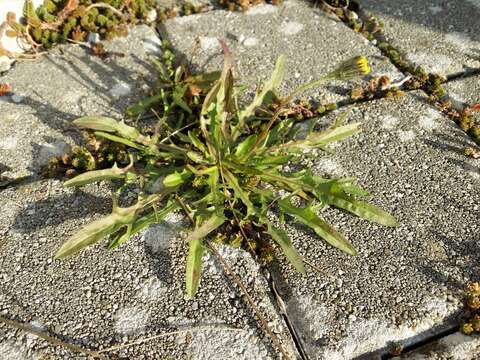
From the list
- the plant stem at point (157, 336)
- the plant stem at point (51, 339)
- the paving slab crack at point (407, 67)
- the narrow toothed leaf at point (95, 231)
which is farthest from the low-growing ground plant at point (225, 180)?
the paving slab crack at point (407, 67)

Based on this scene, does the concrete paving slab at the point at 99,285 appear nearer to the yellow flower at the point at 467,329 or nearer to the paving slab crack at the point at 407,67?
the yellow flower at the point at 467,329

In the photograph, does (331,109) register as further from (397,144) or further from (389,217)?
(389,217)

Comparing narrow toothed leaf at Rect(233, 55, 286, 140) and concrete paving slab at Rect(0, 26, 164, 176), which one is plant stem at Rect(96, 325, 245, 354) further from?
concrete paving slab at Rect(0, 26, 164, 176)

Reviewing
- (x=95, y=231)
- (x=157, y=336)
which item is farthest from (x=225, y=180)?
(x=157, y=336)

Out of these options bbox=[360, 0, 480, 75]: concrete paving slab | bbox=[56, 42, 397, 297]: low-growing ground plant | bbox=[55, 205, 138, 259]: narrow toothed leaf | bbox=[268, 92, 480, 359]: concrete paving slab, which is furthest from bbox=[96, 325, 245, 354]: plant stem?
bbox=[360, 0, 480, 75]: concrete paving slab

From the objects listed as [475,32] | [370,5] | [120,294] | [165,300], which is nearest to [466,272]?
[165,300]
